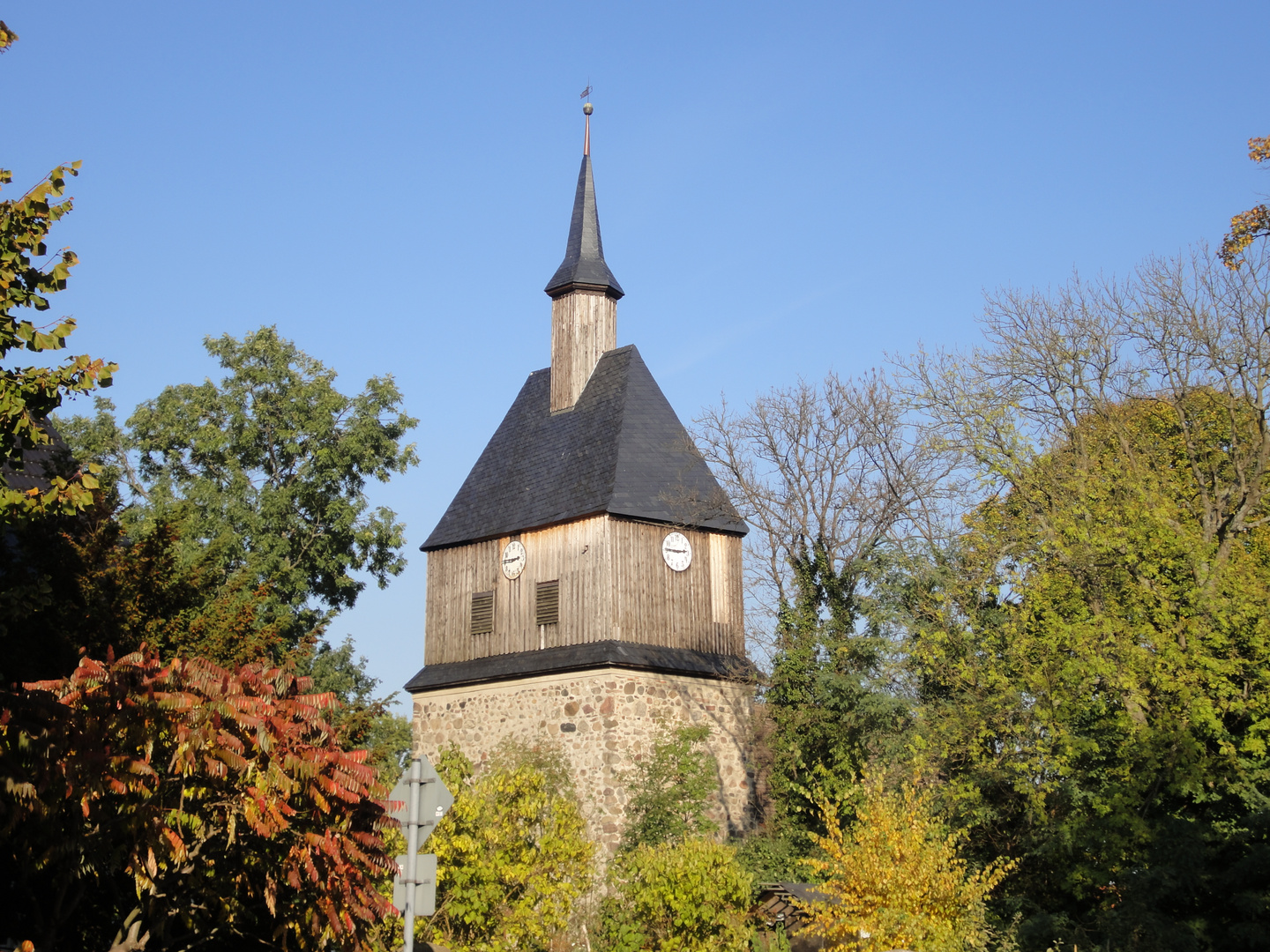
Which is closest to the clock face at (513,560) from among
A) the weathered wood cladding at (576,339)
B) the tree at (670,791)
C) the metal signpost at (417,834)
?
the weathered wood cladding at (576,339)

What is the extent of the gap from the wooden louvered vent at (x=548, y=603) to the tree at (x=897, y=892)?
33.5ft

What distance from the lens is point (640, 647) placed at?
81.9 ft

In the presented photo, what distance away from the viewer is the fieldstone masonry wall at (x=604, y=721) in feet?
77.7

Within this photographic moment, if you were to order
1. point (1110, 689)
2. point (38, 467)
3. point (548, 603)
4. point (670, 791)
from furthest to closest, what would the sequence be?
point (548, 603), point (670, 791), point (38, 467), point (1110, 689)

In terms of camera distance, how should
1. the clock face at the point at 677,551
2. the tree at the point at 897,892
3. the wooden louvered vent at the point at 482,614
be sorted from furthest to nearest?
the wooden louvered vent at the point at 482,614
the clock face at the point at 677,551
the tree at the point at 897,892

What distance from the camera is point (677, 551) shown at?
2616 centimetres

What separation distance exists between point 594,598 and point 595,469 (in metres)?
2.93

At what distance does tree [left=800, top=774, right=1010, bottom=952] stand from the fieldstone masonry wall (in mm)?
Result: 7453

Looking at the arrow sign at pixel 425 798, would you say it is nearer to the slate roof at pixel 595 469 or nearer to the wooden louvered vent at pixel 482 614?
the slate roof at pixel 595 469

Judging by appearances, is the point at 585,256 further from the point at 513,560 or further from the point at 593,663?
the point at 593,663

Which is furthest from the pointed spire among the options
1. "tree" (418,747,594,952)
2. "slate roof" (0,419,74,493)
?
"tree" (418,747,594,952)

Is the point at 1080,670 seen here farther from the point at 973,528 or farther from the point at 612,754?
the point at 612,754

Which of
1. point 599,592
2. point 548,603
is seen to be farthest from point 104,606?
point 548,603

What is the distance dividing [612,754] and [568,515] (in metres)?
5.05
